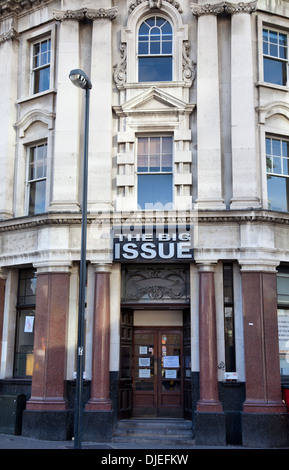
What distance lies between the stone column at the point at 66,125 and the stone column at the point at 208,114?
149 inches

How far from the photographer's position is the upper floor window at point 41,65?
19.0 m

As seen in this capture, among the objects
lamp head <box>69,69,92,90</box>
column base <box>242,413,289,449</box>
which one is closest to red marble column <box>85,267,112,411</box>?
column base <box>242,413,289,449</box>

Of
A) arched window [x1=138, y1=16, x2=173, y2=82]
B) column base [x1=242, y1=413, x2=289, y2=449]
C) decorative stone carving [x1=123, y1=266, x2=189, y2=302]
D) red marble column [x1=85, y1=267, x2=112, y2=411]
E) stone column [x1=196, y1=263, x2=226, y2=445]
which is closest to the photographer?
column base [x1=242, y1=413, x2=289, y2=449]

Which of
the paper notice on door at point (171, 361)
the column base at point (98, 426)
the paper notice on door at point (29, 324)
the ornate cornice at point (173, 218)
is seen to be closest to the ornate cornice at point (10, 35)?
the ornate cornice at point (173, 218)

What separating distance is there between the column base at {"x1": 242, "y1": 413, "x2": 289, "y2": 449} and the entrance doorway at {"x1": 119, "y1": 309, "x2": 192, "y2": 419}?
2.01 m

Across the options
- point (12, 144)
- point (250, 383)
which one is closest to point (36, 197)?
point (12, 144)

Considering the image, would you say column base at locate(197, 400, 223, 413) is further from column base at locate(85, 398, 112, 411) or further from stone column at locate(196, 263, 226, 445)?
column base at locate(85, 398, 112, 411)

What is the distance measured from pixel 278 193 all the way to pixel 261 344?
4859 mm

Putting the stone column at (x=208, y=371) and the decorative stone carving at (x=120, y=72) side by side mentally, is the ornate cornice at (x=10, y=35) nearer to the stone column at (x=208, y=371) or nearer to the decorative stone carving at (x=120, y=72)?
the decorative stone carving at (x=120, y=72)

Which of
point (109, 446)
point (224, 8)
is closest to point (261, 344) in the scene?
point (109, 446)

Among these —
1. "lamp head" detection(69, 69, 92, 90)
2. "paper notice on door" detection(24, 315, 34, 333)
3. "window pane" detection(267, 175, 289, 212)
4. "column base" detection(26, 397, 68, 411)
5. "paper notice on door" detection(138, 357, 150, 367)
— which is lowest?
"column base" detection(26, 397, 68, 411)

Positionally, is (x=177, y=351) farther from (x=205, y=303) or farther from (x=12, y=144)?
(x=12, y=144)

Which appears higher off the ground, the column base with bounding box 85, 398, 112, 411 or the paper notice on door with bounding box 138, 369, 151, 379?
the paper notice on door with bounding box 138, 369, 151, 379

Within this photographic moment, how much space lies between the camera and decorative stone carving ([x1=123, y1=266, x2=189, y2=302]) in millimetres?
16594
